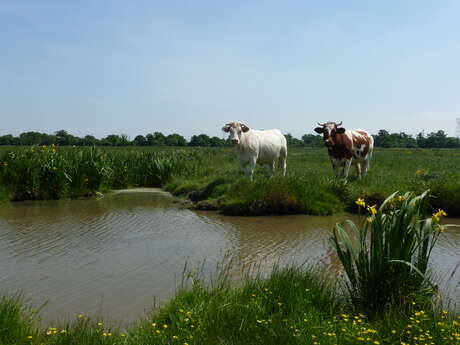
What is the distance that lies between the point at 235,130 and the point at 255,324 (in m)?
8.48

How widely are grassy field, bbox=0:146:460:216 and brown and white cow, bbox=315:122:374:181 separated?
1.70 ft

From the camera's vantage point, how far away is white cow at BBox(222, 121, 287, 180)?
11461 mm

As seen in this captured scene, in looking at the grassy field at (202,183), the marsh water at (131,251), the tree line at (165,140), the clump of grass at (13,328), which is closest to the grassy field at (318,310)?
Answer: the clump of grass at (13,328)

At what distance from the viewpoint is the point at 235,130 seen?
1139cm

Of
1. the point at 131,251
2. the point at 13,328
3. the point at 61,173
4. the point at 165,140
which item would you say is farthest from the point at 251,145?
the point at 165,140

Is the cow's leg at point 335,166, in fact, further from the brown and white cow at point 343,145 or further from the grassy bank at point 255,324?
the grassy bank at point 255,324

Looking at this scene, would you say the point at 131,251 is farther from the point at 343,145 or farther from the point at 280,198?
the point at 343,145

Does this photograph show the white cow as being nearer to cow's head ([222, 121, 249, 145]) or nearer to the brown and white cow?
cow's head ([222, 121, 249, 145])

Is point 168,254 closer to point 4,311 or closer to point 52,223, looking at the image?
point 4,311

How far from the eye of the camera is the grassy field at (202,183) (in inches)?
375

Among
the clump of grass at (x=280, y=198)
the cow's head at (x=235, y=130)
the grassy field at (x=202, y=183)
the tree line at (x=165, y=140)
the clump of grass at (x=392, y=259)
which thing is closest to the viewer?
the clump of grass at (x=392, y=259)

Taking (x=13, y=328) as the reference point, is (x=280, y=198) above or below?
above

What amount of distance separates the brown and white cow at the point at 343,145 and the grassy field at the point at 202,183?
1.70 ft

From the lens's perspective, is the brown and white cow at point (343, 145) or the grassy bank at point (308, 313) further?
the brown and white cow at point (343, 145)
